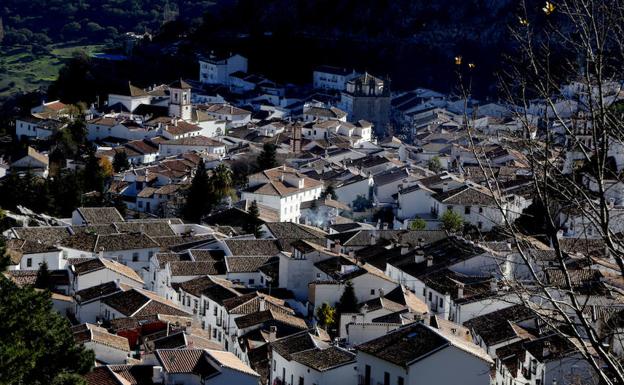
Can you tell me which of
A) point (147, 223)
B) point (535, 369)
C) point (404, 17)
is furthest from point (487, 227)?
point (404, 17)

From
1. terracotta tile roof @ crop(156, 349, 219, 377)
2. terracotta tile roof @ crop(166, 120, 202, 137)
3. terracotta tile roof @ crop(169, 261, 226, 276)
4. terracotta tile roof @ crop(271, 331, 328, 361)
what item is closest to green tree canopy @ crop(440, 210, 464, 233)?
terracotta tile roof @ crop(169, 261, 226, 276)

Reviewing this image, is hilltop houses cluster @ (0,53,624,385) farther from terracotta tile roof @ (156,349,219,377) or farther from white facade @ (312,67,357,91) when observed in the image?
white facade @ (312,67,357,91)

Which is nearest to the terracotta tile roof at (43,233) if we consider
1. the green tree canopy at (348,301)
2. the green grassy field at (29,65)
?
the green tree canopy at (348,301)

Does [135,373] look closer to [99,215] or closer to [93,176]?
[99,215]

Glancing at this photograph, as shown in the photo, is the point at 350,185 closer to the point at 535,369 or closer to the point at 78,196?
the point at 78,196

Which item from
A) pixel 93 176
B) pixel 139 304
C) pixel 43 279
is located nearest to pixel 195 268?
pixel 43 279
